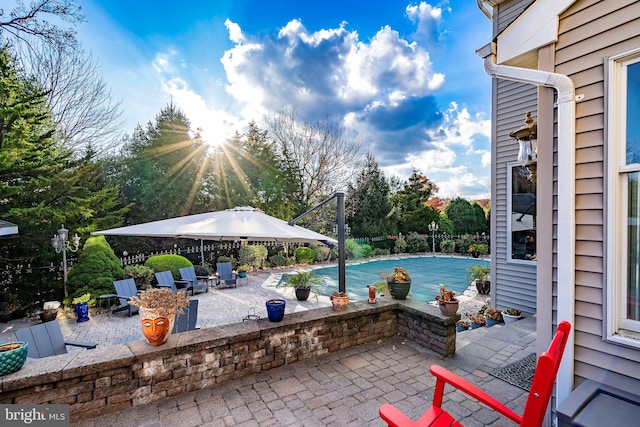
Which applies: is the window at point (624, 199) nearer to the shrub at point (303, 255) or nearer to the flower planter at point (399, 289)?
the flower planter at point (399, 289)

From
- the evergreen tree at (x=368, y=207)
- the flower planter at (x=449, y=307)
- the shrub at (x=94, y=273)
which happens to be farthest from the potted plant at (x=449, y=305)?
the evergreen tree at (x=368, y=207)

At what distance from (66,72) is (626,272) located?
16.5 m

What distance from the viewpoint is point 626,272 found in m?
1.97

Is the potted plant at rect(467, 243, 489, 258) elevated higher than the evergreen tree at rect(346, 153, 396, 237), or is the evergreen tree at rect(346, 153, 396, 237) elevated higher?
the evergreen tree at rect(346, 153, 396, 237)

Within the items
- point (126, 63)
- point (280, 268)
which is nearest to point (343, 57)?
point (126, 63)

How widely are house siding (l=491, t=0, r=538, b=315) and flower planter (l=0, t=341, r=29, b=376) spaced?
698 cm

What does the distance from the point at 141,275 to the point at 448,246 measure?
52.1 ft

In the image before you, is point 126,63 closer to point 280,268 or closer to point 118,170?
point 118,170

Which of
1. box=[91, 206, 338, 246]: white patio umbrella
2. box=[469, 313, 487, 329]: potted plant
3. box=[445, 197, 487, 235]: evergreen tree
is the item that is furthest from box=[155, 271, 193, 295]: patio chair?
box=[445, 197, 487, 235]: evergreen tree

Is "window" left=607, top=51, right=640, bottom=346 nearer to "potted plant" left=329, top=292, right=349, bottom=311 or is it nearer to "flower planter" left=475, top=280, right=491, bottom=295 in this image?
"potted plant" left=329, top=292, right=349, bottom=311

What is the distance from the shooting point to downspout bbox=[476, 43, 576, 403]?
2.18 m

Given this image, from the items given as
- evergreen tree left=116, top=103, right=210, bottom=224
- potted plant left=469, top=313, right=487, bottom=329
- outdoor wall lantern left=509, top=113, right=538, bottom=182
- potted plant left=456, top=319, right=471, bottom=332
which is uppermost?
evergreen tree left=116, top=103, right=210, bottom=224

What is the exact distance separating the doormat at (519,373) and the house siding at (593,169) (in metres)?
1.17

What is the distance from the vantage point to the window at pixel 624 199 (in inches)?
76.4
